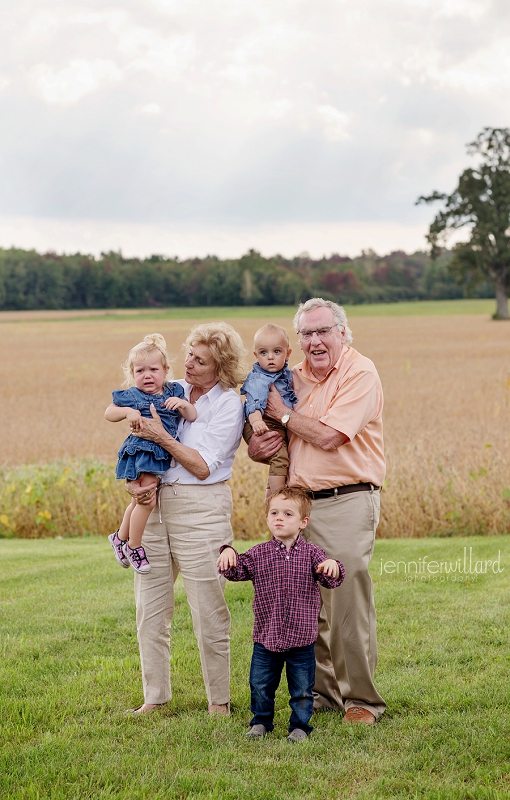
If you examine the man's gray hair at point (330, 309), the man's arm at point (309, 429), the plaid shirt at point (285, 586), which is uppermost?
the man's gray hair at point (330, 309)

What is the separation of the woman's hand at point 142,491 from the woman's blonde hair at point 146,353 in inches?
22.4

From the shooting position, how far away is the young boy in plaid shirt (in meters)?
4.29

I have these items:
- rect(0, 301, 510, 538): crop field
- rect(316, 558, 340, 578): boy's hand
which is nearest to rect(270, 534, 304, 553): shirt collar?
rect(316, 558, 340, 578): boy's hand

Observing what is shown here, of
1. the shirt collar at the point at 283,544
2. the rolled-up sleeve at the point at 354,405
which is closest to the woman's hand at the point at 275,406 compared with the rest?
the rolled-up sleeve at the point at 354,405

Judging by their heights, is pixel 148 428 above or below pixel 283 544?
above

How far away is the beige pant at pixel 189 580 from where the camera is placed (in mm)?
4590

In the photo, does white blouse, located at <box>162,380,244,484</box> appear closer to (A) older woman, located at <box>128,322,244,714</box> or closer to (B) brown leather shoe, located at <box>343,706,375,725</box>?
(A) older woman, located at <box>128,322,244,714</box>

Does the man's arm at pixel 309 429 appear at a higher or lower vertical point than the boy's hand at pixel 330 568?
higher

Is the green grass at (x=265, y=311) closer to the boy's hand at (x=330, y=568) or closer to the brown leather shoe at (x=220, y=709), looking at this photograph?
the brown leather shoe at (x=220, y=709)

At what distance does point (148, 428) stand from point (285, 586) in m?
1.08

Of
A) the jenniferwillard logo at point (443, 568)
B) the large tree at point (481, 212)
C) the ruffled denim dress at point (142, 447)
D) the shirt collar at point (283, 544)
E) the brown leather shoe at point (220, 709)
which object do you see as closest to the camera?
the shirt collar at point (283, 544)

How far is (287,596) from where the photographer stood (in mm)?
4320

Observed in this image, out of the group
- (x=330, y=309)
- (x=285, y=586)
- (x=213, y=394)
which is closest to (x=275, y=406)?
(x=213, y=394)

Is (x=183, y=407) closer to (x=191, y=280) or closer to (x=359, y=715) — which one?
(x=359, y=715)
